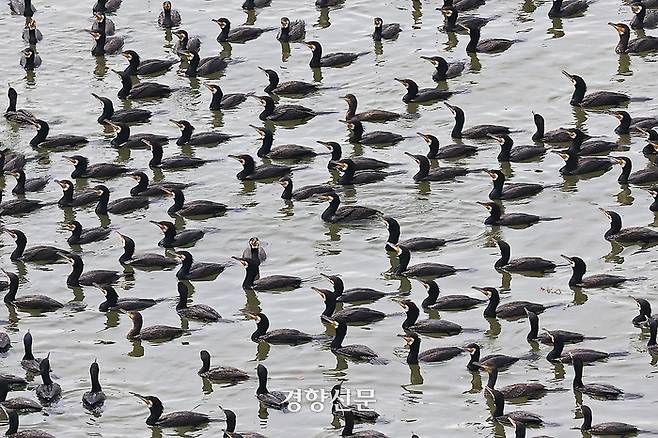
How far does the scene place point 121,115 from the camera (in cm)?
5500

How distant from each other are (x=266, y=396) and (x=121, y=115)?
17390 millimetres

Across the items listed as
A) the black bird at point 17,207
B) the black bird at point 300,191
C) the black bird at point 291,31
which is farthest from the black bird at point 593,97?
the black bird at point 17,207

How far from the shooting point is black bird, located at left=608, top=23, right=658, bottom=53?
57.7 metres

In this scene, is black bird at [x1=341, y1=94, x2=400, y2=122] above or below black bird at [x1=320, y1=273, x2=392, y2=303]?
above

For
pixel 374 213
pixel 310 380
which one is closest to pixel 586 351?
pixel 310 380

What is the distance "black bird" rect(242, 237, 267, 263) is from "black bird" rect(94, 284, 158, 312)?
9.43 feet

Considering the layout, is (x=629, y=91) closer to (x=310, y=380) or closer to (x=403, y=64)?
(x=403, y=64)

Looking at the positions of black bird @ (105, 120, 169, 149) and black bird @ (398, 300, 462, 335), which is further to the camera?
black bird @ (105, 120, 169, 149)

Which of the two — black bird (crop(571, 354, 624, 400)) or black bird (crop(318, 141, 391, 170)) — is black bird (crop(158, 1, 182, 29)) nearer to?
black bird (crop(318, 141, 391, 170))

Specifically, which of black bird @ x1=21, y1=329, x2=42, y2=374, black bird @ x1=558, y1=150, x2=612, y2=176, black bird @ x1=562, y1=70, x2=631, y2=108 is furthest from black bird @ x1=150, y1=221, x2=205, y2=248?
black bird @ x1=562, y1=70, x2=631, y2=108

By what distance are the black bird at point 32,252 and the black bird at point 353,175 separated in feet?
25.6

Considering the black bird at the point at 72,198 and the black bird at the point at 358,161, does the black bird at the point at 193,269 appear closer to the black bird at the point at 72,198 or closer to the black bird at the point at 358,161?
the black bird at the point at 72,198

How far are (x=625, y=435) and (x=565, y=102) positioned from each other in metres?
19.3

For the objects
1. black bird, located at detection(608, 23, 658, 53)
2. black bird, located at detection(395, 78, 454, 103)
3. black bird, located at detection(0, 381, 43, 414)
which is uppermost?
black bird, located at detection(608, 23, 658, 53)
